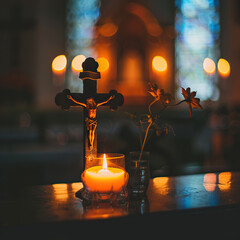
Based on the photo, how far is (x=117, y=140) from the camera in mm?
3395

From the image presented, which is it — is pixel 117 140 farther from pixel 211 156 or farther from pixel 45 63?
pixel 45 63

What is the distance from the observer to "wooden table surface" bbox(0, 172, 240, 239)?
29.1 inches

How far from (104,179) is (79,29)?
22.0 feet

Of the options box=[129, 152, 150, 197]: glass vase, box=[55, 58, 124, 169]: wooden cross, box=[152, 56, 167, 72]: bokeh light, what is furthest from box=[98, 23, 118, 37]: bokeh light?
box=[129, 152, 150, 197]: glass vase

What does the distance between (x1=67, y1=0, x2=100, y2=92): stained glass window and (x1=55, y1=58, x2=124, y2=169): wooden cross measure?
605cm

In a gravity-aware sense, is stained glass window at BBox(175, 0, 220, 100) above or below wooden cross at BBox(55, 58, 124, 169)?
above

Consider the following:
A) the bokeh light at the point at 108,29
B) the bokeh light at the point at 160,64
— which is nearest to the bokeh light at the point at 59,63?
the bokeh light at the point at 160,64

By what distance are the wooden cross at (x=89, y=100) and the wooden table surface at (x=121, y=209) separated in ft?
0.55

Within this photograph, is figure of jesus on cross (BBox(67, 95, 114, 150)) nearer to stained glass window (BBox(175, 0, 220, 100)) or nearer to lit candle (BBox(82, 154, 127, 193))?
lit candle (BBox(82, 154, 127, 193))

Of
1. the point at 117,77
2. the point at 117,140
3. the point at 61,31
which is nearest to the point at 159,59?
the point at 117,140

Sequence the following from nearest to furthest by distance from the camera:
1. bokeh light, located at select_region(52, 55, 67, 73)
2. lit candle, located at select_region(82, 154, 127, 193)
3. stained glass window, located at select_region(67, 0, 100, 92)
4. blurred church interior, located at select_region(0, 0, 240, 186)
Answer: lit candle, located at select_region(82, 154, 127, 193), bokeh light, located at select_region(52, 55, 67, 73), blurred church interior, located at select_region(0, 0, 240, 186), stained glass window, located at select_region(67, 0, 100, 92)

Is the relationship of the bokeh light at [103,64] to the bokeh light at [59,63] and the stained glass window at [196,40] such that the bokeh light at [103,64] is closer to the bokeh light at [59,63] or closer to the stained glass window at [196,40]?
the stained glass window at [196,40]

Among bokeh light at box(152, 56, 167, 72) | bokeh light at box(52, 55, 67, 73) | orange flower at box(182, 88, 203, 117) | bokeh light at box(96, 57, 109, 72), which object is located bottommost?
orange flower at box(182, 88, 203, 117)

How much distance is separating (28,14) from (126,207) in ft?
24.2
